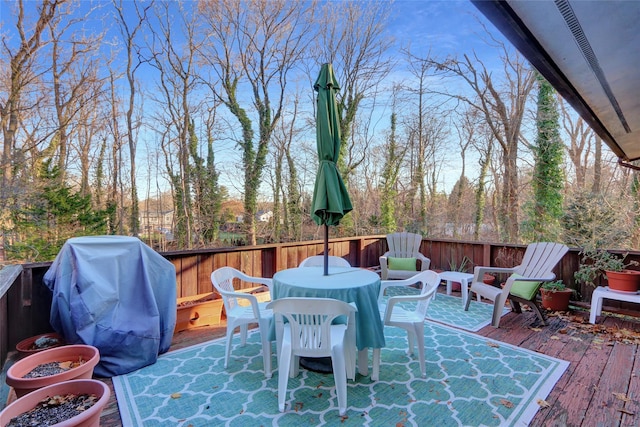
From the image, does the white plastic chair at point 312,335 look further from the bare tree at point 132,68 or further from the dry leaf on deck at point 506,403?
the bare tree at point 132,68

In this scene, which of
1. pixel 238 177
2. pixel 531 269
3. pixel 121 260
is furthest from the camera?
pixel 238 177

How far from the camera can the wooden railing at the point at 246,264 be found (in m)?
2.74

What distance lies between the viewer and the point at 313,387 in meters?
2.33

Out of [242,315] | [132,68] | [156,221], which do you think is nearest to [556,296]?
[242,315]

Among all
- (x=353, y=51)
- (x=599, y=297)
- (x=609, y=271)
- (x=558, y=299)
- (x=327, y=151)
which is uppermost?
(x=353, y=51)

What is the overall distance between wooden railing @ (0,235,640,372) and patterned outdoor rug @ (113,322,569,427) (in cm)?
115

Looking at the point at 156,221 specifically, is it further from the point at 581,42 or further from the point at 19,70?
the point at 581,42

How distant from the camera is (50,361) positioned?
6.91ft

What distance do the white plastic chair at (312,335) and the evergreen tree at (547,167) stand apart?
232 inches

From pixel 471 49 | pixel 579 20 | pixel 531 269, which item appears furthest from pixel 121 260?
pixel 471 49

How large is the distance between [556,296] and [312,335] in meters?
3.71

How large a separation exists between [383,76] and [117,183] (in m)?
7.18

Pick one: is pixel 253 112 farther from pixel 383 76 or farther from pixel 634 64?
pixel 634 64

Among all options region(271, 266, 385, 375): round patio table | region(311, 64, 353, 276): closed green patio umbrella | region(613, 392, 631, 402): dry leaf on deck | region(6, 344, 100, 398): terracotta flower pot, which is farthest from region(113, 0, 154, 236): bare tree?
region(613, 392, 631, 402): dry leaf on deck
